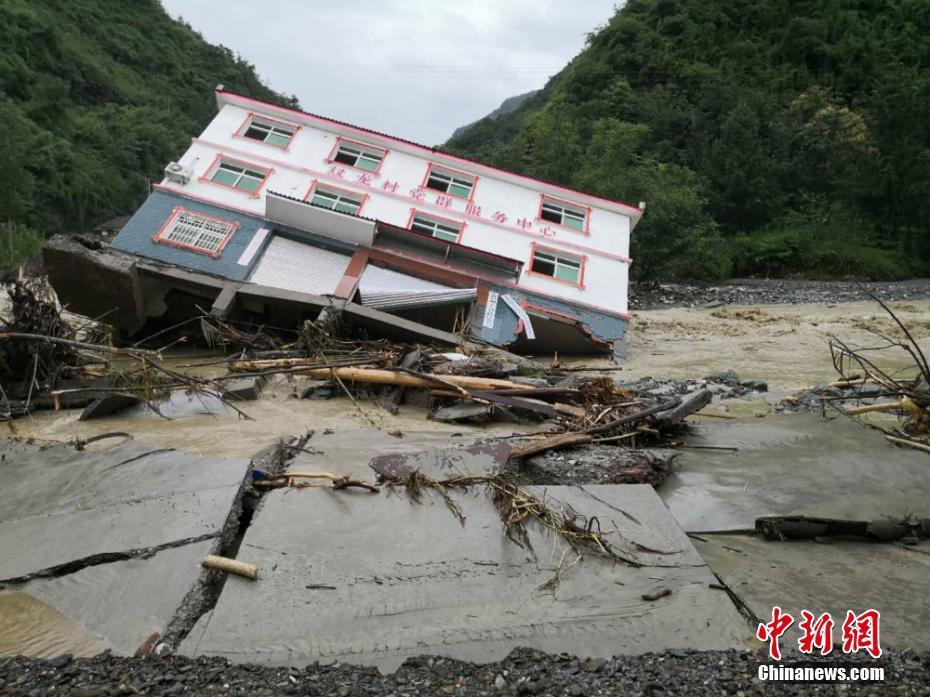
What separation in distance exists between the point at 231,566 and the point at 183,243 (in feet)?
51.8

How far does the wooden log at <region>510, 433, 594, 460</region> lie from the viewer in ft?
15.2

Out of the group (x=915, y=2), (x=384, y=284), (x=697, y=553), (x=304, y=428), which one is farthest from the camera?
(x=915, y=2)

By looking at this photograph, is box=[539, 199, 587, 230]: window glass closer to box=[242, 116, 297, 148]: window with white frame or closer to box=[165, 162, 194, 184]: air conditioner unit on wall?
box=[242, 116, 297, 148]: window with white frame

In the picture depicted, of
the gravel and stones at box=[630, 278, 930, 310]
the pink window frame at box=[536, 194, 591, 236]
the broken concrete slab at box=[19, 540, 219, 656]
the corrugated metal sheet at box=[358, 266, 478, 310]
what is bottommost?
the broken concrete slab at box=[19, 540, 219, 656]

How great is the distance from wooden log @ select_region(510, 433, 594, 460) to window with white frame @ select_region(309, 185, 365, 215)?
15.9 metres

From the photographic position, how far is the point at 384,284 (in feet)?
56.0

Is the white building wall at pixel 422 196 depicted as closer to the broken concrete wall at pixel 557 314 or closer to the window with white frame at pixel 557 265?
the window with white frame at pixel 557 265

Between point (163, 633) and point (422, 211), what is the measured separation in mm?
18077

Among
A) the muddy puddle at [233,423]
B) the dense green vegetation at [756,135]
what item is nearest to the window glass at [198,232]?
the muddy puddle at [233,423]

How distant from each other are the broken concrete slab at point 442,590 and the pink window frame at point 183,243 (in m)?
14.8

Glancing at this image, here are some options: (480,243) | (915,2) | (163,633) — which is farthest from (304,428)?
(915,2)

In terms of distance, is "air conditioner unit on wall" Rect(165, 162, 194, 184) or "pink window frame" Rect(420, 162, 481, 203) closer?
"air conditioner unit on wall" Rect(165, 162, 194, 184)

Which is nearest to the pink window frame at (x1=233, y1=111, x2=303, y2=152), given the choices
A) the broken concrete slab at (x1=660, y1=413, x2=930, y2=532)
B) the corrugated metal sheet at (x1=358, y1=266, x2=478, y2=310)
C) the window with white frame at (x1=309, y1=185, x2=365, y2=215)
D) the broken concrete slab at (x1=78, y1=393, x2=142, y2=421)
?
the window with white frame at (x1=309, y1=185, x2=365, y2=215)

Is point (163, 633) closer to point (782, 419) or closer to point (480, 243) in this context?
point (782, 419)
